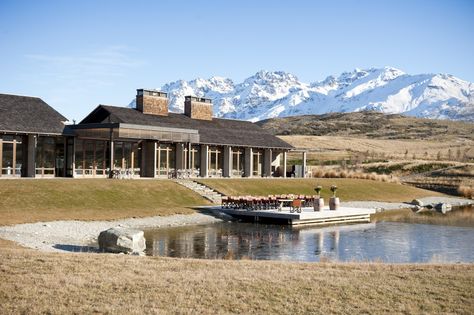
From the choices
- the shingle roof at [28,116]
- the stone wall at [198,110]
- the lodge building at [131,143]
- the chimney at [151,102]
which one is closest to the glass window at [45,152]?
the lodge building at [131,143]

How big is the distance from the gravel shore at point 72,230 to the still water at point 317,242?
139 centimetres

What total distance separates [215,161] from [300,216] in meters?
19.1

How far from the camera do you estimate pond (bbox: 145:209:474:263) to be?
→ 21688 millimetres

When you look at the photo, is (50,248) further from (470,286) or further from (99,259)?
(470,286)

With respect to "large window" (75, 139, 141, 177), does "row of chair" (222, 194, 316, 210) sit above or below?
below

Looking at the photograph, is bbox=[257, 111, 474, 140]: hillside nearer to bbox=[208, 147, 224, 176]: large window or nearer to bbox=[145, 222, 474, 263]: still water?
bbox=[208, 147, 224, 176]: large window

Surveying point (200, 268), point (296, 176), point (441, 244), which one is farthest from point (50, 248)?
point (296, 176)

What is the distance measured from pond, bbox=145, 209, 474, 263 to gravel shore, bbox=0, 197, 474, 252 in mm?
1372

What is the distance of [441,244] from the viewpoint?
84.6 feet

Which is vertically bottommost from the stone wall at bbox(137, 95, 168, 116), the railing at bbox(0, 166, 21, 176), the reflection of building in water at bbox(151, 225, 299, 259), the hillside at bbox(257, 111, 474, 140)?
the reflection of building in water at bbox(151, 225, 299, 259)

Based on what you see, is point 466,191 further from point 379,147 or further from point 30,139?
point 379,147

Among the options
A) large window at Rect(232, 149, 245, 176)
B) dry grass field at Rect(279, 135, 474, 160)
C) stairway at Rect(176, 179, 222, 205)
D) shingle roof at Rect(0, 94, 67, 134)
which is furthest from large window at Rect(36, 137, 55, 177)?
dry grass field at Rect(279, 135, 474, 160)

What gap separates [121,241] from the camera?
67.2 feet

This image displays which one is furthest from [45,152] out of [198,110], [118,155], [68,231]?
[198,110]
